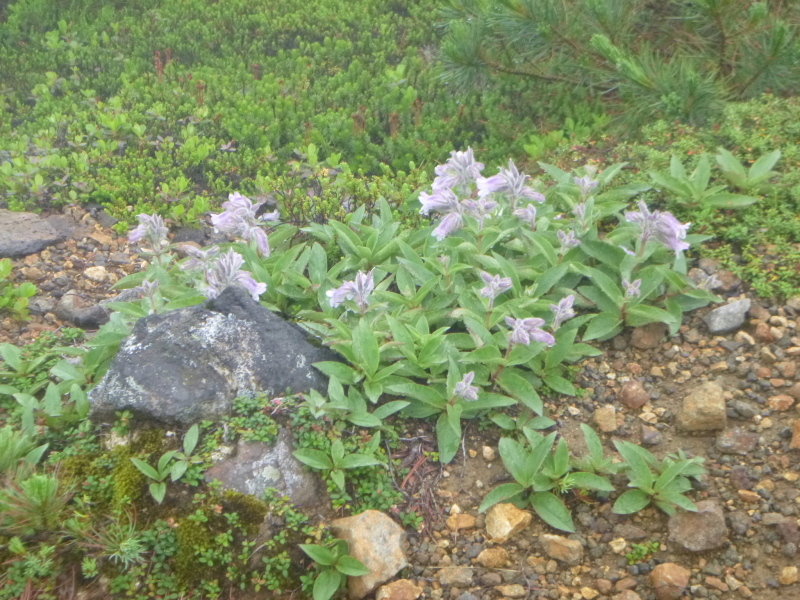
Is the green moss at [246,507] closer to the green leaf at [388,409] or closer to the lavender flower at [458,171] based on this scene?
the green leaf at [388,409]

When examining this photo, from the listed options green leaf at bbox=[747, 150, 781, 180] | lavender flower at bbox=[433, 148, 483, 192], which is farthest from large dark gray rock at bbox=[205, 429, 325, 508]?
green leaf at bbox=[747, 150, 781, 180]

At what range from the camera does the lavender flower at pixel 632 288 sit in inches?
144

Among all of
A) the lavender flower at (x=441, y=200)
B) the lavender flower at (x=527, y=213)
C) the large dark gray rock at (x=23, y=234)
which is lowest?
the large dark gray rock at (x=23, y=234)

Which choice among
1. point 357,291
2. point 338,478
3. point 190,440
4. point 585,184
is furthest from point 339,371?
point 585,184

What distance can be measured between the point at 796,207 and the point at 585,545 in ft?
7.94

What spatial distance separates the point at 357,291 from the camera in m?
3.65

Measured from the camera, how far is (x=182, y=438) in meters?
3.21

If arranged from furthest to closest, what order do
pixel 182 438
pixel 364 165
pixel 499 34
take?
1. pixel 364 165
2. pixel 499 34
3. pixel 182 438

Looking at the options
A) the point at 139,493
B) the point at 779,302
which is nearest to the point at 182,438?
the point at 139,493

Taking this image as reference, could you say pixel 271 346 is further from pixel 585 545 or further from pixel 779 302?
pixel 779 302

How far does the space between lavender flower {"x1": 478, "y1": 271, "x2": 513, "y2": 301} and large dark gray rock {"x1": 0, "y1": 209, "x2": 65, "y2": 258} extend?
3.32 metres

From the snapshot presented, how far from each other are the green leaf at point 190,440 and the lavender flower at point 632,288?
2.16m

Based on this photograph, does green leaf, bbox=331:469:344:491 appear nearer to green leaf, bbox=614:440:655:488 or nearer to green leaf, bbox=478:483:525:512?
green leaf, bbox=478:483:525:512

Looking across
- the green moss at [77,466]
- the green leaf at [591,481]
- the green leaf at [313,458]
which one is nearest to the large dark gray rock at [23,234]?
the green moss at [77,466]
